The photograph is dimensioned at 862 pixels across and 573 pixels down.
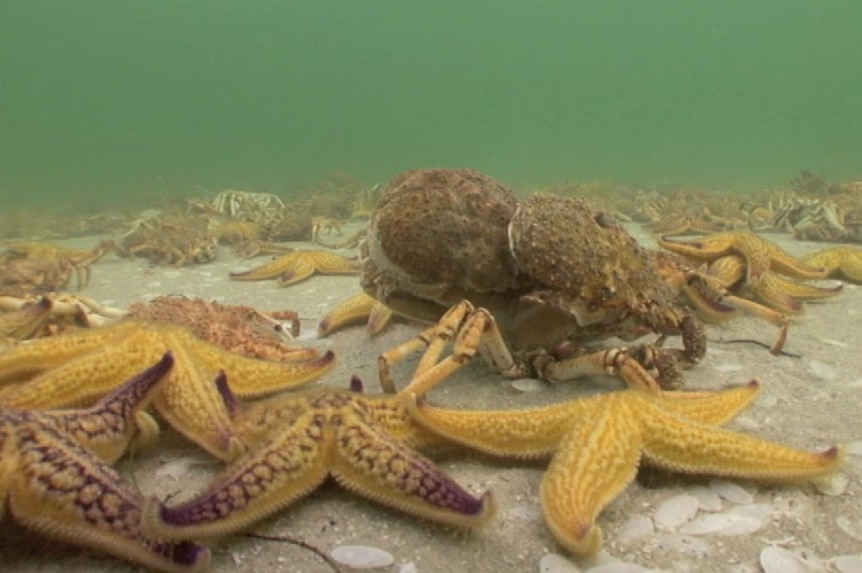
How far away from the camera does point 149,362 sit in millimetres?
3086

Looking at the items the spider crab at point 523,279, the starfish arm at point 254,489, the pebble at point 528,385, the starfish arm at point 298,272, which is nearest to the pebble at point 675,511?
the spider crab at point 523,279

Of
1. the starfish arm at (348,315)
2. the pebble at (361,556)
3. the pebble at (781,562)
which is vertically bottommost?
the starfish arm at (348,315)

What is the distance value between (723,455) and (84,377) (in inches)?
119

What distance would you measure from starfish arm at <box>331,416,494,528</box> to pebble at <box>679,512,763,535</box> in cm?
93

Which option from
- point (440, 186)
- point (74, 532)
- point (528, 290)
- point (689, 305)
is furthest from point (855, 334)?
point (74, 532)

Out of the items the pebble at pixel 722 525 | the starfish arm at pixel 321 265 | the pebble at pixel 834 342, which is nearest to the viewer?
the pebble at pixel 722 525

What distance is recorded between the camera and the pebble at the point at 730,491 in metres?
2.69

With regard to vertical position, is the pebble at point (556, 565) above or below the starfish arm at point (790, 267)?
below

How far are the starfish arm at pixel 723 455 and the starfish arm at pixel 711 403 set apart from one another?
17cm

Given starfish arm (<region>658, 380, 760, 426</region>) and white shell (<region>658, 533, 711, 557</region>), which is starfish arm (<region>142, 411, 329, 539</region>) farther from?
starfish arm (<region>658, 380, 760, 426</region>)

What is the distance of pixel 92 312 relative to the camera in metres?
4.44

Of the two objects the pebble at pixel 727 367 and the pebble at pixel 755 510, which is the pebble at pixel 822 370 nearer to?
Result: the pebble at pixel 727 367

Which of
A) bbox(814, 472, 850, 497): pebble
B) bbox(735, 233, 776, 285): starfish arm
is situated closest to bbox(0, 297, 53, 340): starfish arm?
bbox(814, 472, 850, 497): pebble

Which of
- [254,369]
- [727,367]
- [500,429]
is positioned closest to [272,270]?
[254,369]
